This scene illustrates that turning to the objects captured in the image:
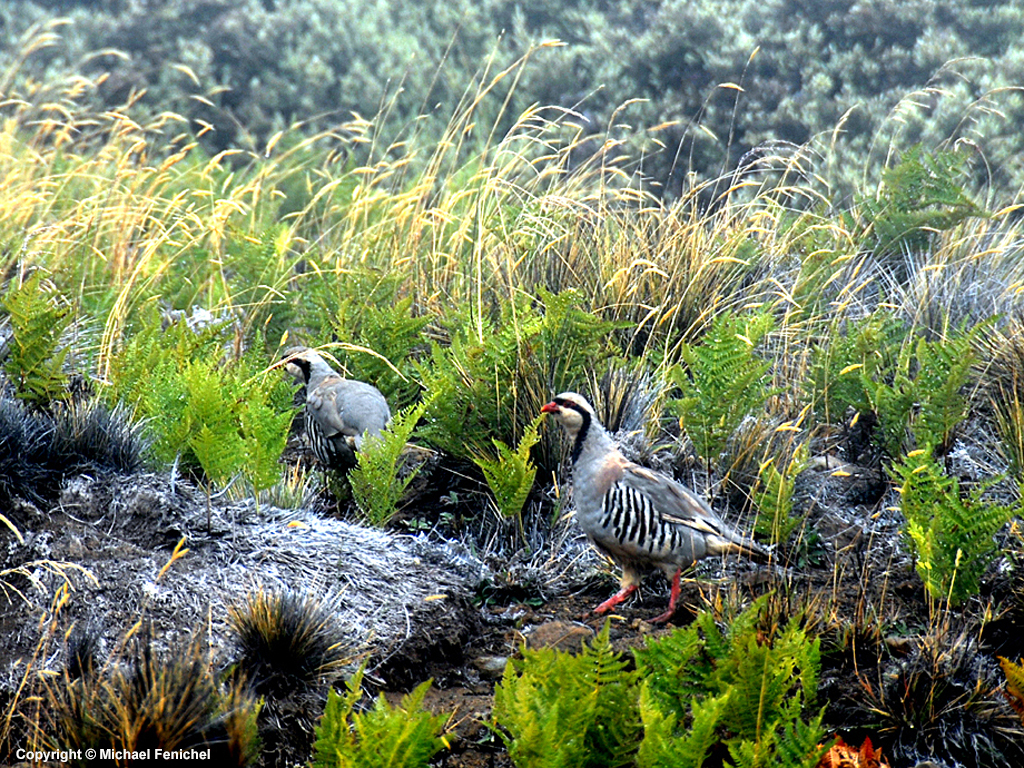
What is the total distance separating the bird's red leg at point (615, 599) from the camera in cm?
451

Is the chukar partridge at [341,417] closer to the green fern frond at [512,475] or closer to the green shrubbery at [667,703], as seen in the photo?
the green fern frond at [512,475]

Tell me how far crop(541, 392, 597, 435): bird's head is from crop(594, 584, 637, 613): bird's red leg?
2.32ft

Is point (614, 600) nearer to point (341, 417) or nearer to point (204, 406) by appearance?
point (341, 417)

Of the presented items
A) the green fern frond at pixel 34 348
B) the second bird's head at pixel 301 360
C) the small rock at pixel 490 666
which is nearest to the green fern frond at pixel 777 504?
the small rock at pixel 490 666

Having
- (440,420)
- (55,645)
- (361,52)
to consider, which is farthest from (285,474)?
(361,52)

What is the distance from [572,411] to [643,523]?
66cm

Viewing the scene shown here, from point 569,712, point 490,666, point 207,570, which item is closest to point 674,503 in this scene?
point 490,666

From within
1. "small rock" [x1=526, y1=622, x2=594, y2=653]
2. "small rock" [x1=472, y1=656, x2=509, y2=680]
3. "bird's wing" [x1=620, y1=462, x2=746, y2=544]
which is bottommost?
"small rock" [x1=472, y1=656, x2=509, y2=680]

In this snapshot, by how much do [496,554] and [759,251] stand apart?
3.13m

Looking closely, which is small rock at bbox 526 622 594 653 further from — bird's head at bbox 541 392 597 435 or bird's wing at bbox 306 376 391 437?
bird's wing at bbox 306 376 391 437

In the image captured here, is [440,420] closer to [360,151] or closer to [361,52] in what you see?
[360,151]

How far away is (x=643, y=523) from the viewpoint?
4410mm

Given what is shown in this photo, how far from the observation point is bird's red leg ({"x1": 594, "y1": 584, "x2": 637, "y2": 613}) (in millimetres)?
4508

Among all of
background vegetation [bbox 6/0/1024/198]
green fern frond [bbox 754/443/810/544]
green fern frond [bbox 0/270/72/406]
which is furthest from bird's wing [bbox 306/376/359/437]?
background vegetation [bbox 6/0/1024/198]
